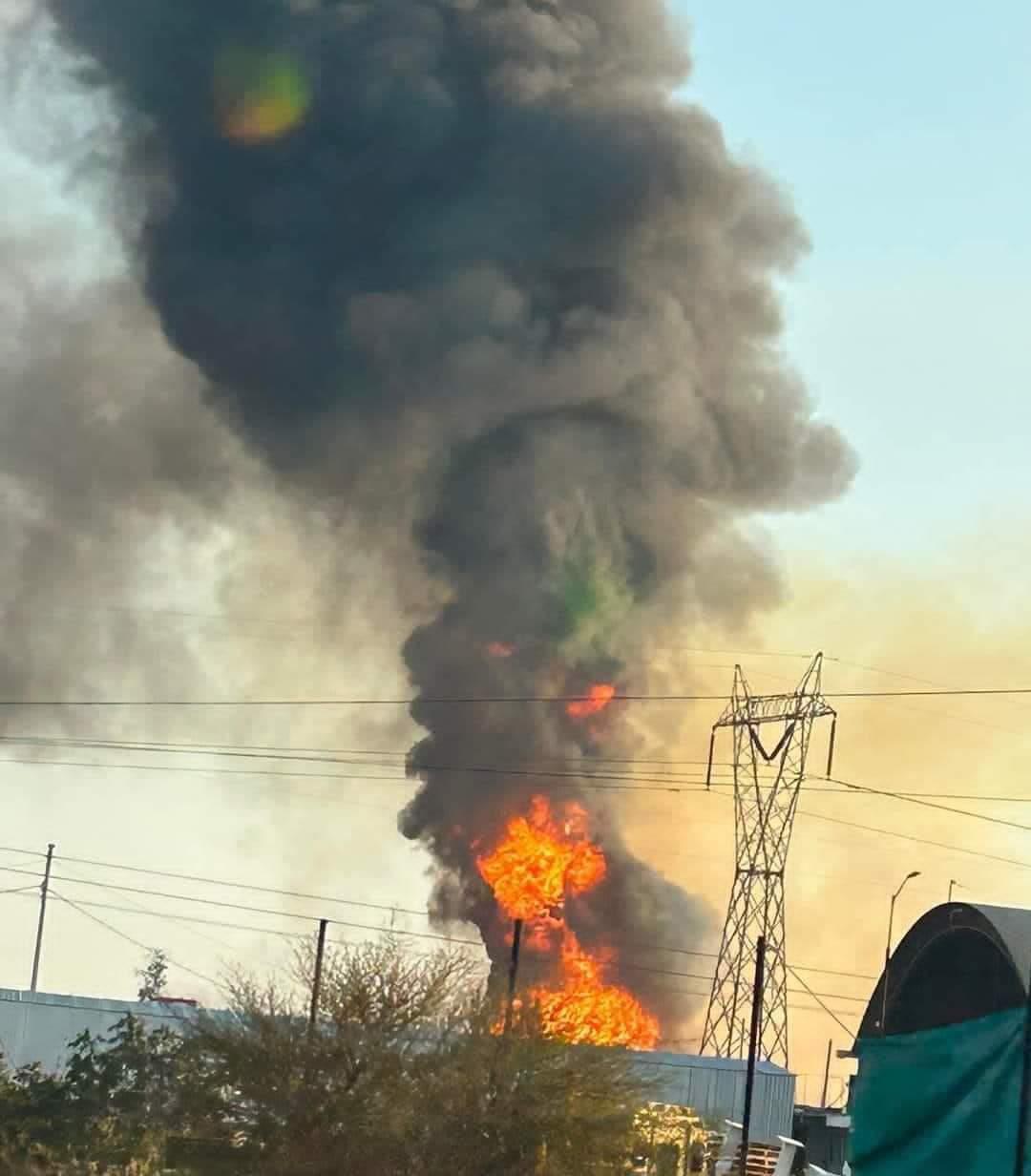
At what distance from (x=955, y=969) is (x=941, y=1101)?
7.56 ft

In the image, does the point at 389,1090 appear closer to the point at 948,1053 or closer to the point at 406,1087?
the point at 406,1087

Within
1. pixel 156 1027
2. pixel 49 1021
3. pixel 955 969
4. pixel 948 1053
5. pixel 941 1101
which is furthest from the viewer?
pixel 49 1021

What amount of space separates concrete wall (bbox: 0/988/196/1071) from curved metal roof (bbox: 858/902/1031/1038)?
1416 inches

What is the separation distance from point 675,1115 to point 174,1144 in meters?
20.3

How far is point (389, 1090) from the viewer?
31281mm

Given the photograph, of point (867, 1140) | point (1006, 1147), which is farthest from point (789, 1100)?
point (1006, 1147)

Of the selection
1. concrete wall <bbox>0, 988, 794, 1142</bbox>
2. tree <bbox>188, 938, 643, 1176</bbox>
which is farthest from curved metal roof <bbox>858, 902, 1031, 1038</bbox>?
concrete wall <bbox>0, 988, 794, 1142</bbox>

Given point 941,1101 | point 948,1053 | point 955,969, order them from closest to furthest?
point 941,1101, point 948,1053, point 955,969

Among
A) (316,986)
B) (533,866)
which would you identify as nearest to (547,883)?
(533,866)

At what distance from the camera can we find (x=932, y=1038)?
29766 mm

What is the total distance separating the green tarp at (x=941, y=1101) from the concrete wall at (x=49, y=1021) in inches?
1416

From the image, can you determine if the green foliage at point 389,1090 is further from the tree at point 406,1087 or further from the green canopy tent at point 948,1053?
the green canopy tent at point 948,1053

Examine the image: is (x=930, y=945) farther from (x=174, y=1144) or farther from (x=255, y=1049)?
(x=174, y=1144)

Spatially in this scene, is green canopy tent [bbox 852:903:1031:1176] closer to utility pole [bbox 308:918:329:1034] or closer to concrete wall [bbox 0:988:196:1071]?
utility pole [bbox 308:918:329:1034]
